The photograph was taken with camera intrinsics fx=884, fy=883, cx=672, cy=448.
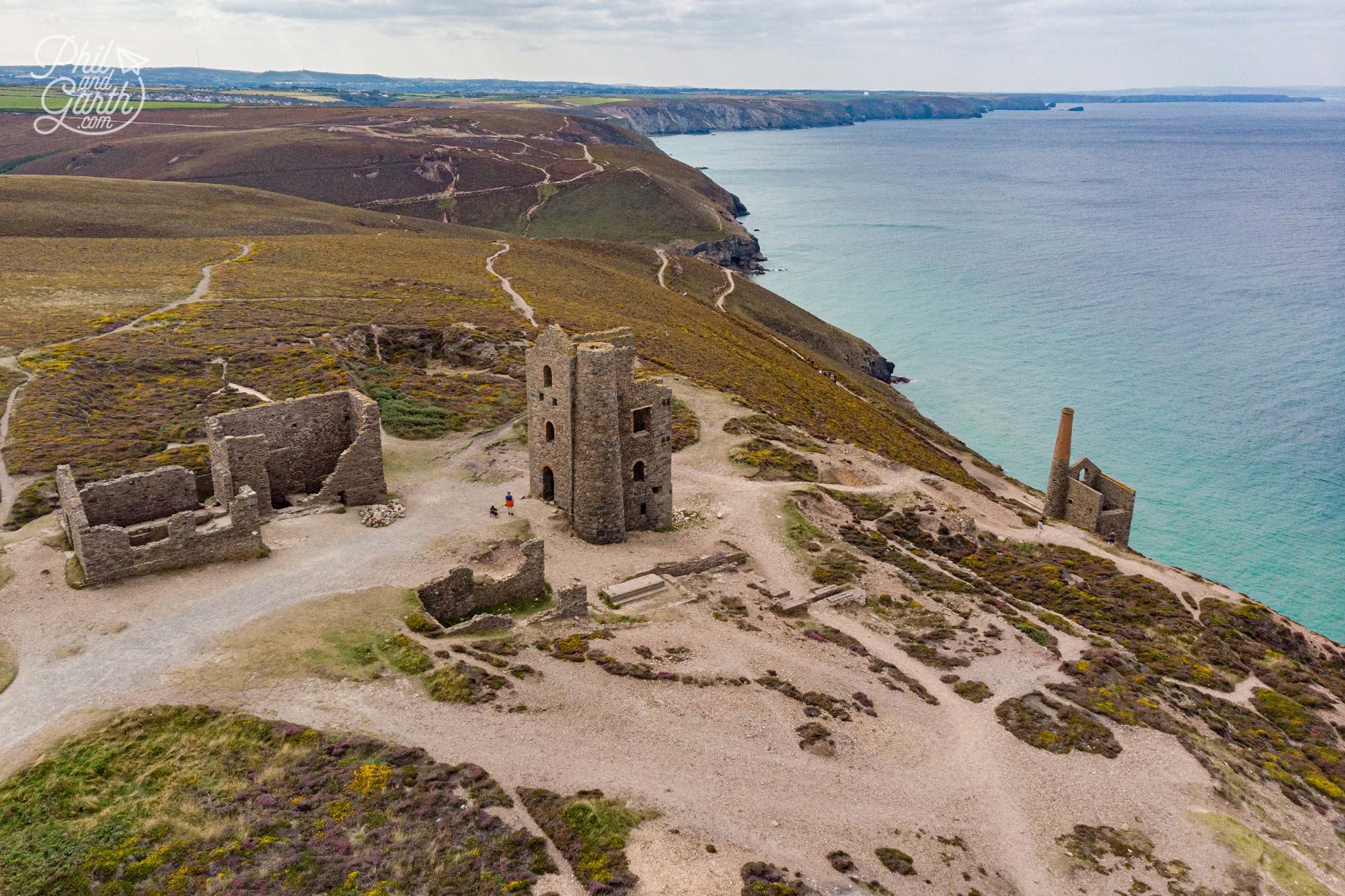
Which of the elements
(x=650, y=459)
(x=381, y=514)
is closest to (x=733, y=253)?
(x=650, y=459)

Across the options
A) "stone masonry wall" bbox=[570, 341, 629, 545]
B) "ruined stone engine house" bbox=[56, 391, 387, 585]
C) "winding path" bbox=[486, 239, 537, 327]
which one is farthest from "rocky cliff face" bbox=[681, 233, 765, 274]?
"ruined stone engine house" bbox=[56, 391, 387, 585]

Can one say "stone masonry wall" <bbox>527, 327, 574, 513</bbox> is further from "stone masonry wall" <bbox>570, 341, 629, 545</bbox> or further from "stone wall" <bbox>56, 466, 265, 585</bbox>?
"stone wall" <bbox>56, 466, 265, 585</bbox>

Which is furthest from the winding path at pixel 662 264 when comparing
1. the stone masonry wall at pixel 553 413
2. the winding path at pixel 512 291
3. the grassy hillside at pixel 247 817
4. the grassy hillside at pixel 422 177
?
the grassy hillside at pixel 247 817

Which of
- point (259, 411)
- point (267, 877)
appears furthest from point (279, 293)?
point (267, 877)

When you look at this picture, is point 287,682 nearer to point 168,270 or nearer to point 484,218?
point 168,270

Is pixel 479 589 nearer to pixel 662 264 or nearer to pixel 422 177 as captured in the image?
pixel 662 264

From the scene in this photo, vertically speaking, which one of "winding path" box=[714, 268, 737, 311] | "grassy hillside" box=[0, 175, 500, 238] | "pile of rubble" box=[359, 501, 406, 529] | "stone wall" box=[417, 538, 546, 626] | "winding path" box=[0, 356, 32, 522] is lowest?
"winding path" box=[714, 268, 737, 311]

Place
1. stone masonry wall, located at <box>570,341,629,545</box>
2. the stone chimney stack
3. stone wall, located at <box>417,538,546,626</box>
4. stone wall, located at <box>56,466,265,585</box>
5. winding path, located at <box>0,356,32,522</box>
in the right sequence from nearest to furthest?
stone wall, located at <box>56,466,265,585</box> < stone wall, located at <box>417,538,546,626</box> < winding path, located at <box>0,356,32,522</box> < stone masonry wall, located at <box>570,341,629,545</box> < the stone chimney stack
